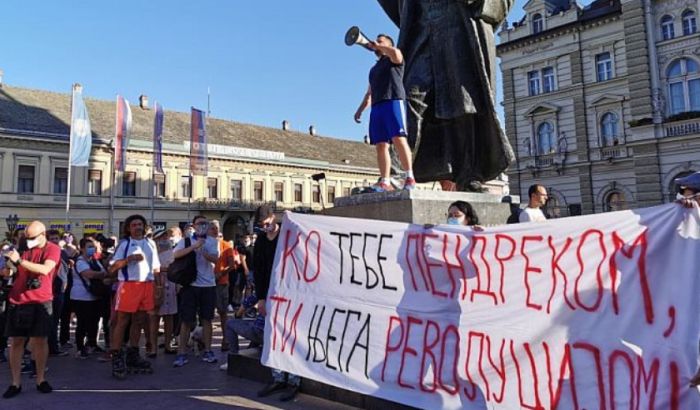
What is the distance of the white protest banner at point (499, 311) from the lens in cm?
293

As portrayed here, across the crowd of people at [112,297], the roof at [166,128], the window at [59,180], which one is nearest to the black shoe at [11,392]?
the crowd of people at [112,297]

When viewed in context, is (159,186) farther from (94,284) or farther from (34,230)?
(34,230)

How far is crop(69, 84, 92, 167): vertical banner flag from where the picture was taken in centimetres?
2911

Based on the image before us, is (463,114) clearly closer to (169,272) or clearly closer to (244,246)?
(169,272)

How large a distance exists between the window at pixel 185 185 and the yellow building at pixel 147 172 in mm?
83

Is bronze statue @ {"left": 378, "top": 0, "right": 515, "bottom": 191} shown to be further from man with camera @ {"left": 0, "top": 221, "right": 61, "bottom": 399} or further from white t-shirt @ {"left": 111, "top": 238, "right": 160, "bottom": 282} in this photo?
man with camera @ {"left": 0, "top": 221, "right": 61, "bottom": 399}

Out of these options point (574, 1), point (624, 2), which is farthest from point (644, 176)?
point (574, 1)

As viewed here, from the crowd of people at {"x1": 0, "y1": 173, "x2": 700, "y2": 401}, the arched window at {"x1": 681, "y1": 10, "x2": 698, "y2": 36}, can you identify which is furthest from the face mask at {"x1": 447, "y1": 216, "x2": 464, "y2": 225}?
the arched window at {"x1": 681, "y1": 10, "x2": 698, "y2": 36}

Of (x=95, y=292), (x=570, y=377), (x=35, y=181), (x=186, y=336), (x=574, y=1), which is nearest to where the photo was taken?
(x=570, y=377)

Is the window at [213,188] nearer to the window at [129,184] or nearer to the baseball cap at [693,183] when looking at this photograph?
the window at [129,184]

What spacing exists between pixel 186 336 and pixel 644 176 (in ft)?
89.4

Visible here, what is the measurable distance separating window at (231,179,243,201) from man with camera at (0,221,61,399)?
42545 millimetres

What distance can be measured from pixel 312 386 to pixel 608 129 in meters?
31.8

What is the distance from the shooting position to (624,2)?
95.0 ft
